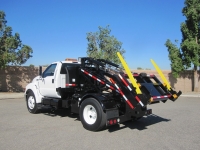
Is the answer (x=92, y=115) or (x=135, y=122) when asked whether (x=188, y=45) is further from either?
(x=92, y=115)

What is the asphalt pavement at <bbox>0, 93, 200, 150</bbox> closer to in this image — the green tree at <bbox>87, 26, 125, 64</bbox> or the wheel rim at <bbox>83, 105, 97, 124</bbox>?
the wheel rim at <bbox>83, 105, 97, 124</bbox>

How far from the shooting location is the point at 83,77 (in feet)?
29.2

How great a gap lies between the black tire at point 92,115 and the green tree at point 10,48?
13681 millimetres

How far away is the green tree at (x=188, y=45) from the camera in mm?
21812

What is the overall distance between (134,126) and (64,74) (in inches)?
127

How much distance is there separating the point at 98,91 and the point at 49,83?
7.47ft

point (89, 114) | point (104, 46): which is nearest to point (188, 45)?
point (104, 46)

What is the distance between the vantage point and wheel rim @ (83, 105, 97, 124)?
292 inches

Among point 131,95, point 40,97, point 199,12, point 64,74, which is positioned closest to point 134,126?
point 131,95

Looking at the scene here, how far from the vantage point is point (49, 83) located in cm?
953

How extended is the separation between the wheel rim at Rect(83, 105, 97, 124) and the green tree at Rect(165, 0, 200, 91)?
659 inches

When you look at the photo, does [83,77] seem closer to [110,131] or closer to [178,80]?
[110,131]

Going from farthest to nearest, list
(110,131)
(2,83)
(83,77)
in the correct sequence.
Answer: (2,83) → (83,77) → (110,131)

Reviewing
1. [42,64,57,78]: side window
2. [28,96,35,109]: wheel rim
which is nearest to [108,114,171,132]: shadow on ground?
[42,64,57,78]: side window
